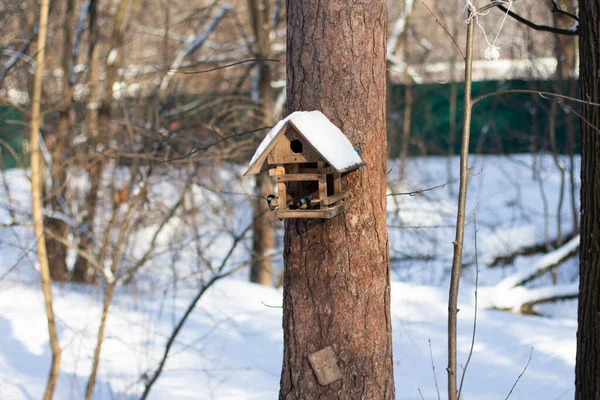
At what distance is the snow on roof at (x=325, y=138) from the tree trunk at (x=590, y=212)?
1468mm

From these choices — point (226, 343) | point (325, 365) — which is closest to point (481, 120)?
point (226, 343)

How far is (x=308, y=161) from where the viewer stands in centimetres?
267

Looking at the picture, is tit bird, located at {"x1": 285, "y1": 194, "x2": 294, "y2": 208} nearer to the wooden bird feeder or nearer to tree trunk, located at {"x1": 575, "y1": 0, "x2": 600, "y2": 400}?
the wooden bird feeder

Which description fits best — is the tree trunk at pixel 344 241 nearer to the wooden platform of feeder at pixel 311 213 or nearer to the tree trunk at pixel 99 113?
the wooden platform of feeder at pixel 311 213

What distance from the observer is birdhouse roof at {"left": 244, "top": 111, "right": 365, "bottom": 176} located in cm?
254

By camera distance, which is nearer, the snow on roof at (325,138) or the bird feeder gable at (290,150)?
the snow on roof at (325,138)

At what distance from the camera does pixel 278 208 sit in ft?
8.84

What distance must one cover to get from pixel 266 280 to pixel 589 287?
6.67m

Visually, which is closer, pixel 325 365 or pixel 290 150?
pixel 290 150

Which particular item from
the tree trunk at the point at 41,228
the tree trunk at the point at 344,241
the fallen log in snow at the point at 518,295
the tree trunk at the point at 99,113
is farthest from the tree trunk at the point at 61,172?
the tree trunk at the point at 344,241

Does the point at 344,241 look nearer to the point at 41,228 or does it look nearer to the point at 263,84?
the point at 41,228

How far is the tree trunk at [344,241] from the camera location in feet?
9.35

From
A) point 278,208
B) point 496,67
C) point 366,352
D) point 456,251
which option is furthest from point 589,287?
point 496,67

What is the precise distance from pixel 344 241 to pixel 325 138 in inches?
19.5
